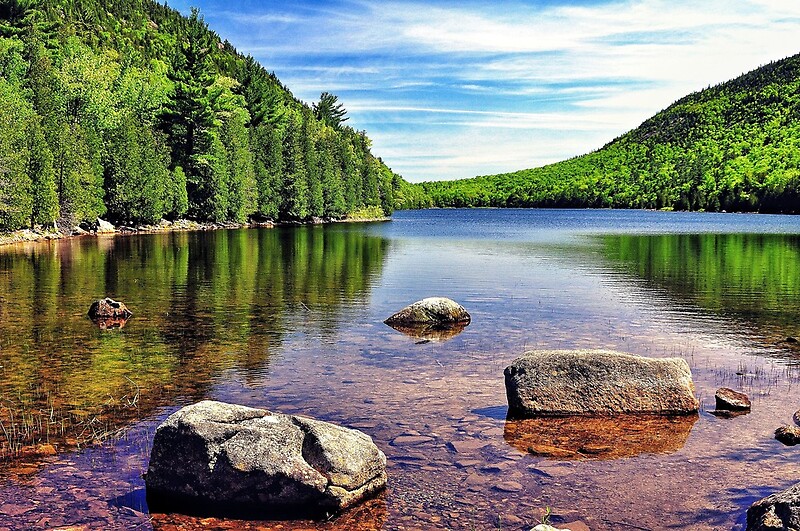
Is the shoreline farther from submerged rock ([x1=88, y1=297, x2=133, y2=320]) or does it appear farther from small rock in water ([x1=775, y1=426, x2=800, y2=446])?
small rock in water ([x1=775, y1=426, x2=800, y2=446])

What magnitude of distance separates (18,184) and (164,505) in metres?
57.0

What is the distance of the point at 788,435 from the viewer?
41.2 feet

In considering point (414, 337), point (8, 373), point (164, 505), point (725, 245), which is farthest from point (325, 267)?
point (725, 245)

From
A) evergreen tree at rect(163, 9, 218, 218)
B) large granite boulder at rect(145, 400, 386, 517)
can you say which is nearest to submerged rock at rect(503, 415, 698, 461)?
large granite boulder at rect(145, 400, 386, 517)

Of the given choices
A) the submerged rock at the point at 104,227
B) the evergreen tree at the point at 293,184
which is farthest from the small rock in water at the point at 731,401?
the evergreen tree at the point at 293,184

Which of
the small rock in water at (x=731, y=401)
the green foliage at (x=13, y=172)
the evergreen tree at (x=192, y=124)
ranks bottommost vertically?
the small rock in water at (x=731, y=401)

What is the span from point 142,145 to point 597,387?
3244 inches

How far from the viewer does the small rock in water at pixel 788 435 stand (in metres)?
12.5

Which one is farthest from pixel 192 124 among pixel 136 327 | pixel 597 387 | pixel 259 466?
pixel 259 466

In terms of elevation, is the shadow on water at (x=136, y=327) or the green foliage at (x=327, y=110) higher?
the green foliage at (x=327, y=110)

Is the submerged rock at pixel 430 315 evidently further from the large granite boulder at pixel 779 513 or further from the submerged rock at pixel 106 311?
the large granite boulder at pixel 779 513

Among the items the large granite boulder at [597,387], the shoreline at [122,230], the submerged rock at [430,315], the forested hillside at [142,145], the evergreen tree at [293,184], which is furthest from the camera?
the evergreen tree at [293,184]

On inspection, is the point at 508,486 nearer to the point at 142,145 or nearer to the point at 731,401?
the point at 731,401

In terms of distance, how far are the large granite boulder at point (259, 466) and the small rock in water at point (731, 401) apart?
7.78m
